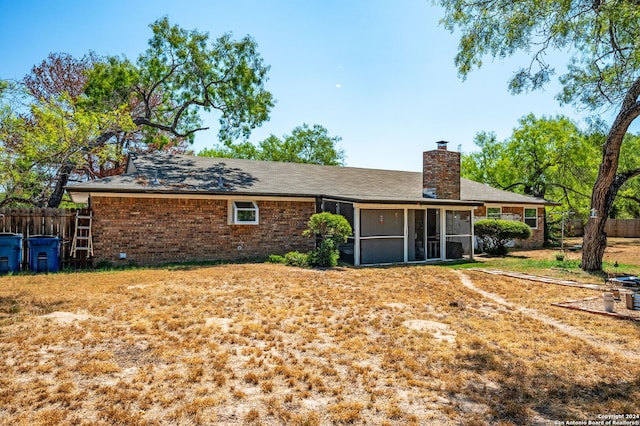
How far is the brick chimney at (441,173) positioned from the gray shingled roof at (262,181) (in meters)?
A: 0.55

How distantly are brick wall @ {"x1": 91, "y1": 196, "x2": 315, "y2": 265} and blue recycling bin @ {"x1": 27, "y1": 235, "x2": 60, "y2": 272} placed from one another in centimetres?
102

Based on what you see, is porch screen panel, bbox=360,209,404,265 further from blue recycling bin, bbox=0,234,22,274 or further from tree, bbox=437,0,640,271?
blue recycling bin, bbox=0,234,22,274

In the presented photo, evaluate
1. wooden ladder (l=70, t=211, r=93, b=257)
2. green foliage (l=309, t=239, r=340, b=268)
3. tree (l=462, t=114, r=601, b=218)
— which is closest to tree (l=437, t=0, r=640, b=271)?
green foliage (l=309, t=239, r=340, b=268)

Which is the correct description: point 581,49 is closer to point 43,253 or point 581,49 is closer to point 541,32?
point 541,32

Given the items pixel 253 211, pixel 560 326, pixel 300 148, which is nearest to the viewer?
pixel 560 326

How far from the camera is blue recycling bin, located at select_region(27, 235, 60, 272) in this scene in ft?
33.3

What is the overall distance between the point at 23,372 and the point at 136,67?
17241 millimetres

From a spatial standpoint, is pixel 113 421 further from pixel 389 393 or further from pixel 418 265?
pixel 418 265

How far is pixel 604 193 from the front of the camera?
11117 millimetres

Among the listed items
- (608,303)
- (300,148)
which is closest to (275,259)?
(608,303)

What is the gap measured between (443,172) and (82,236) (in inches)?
492

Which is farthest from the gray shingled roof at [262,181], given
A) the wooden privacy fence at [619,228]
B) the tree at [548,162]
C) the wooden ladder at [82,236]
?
the wooden privacy fence at [619,228]

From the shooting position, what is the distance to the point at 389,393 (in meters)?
3.48

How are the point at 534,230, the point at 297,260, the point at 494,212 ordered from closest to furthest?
the point at 297,260 → the point at 494,212 → the point at 534,230
